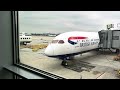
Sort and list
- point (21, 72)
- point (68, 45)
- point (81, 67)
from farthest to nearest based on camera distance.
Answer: point (68, 45) < point (81, 67) < point (21, 72)

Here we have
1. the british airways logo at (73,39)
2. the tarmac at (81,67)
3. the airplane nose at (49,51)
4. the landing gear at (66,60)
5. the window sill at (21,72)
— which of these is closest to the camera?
the window sill at (21,72)

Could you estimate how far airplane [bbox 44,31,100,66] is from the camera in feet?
10.5

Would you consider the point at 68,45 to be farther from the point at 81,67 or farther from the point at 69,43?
the point at 81,67

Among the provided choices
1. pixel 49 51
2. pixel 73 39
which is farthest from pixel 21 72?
pixel 73 39

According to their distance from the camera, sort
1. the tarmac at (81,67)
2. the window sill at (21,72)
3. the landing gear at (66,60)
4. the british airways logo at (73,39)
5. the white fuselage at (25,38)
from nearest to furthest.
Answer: the window sill at (21,72)
the tarmac at (81,67)
the white fuselage at (25,38)
the landing gear at (66,60)
the british airways logo at (73,39)

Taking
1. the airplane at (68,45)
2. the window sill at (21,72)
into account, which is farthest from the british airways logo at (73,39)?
the window sill at (21,72)

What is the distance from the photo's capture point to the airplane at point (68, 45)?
126 inches

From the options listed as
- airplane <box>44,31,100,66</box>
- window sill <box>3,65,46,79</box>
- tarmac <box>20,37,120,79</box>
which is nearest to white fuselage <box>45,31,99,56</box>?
airplane <box>44,31,100,66</box>

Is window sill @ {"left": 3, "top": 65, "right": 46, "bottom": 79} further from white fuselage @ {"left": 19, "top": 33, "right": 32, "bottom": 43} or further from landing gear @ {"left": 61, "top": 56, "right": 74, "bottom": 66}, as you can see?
landing gear @ {"left": 61, "top": 56, "right": 74, "bottom": 66}

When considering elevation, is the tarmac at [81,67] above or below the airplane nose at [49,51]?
below

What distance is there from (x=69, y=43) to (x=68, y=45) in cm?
5

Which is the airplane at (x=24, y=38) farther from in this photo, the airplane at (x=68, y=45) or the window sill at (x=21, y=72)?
the airplane at (x=68, y=45)

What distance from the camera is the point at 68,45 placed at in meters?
3.36
